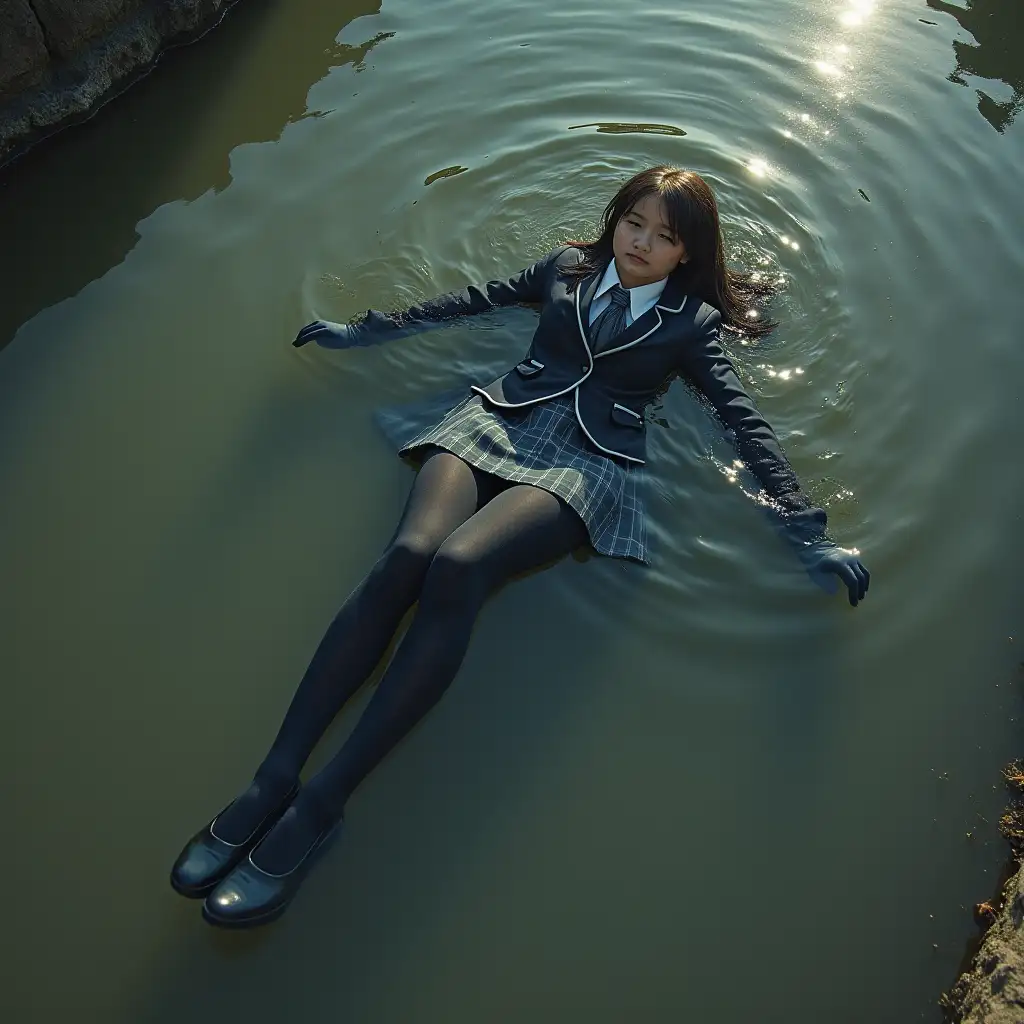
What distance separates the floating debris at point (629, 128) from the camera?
5.82m

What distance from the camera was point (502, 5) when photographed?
6777mm

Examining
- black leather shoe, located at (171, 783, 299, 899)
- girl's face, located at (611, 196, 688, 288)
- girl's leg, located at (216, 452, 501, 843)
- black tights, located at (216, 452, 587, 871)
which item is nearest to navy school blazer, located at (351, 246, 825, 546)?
girl's face, located at (611, 196, 688, 288)

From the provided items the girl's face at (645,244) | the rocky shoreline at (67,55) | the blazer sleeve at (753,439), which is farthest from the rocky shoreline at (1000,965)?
the rocky shoreline at (67,55)

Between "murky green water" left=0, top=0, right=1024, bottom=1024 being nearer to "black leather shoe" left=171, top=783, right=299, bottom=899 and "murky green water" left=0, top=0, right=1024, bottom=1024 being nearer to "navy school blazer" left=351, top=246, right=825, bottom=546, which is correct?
"black leather shoe" left=171, top=783, right=299, bottom=899

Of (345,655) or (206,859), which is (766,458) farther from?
(206,859)

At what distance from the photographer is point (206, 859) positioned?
2.87 m

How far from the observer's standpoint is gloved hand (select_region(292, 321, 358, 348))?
420cm

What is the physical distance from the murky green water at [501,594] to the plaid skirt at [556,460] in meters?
0.18

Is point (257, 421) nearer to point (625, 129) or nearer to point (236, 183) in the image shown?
point (236, 183)

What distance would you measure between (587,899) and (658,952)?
25cm

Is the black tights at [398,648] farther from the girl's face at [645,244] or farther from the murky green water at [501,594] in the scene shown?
the girl's face at [645,244]

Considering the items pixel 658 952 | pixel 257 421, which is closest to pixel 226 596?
pixel 257 421

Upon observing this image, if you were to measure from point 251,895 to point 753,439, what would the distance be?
2.29m

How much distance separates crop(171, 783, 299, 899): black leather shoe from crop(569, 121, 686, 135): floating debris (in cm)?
439
